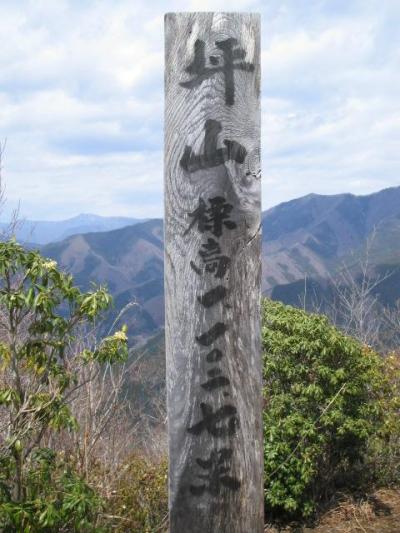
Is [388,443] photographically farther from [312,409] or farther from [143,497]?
[143,497]

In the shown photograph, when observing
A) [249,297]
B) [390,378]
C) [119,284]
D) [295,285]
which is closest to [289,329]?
[390,378]

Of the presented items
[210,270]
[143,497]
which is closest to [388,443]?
[143,497]

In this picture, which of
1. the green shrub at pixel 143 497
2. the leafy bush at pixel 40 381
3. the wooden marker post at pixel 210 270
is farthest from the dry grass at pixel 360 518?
the wooden marker post at pixel 210 270

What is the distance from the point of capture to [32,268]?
9.24 feet

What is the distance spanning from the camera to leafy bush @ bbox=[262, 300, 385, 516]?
4570 mm

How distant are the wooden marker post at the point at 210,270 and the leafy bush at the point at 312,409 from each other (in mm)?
2912

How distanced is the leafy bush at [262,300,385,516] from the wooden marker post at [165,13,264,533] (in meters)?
2.91

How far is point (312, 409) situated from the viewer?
4.86 meters

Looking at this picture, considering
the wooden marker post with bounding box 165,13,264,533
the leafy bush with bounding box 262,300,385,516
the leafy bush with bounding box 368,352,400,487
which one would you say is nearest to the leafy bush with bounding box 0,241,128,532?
the wooden marker post with bounding box 165,13,264,533

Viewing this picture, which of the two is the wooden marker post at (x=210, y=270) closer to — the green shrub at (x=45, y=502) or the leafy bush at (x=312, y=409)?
the green shrub at (x=45, y=502)

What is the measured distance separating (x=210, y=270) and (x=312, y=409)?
357cm

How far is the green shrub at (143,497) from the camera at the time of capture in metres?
4.45

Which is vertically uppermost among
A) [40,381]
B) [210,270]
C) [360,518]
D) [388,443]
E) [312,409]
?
[210,270]

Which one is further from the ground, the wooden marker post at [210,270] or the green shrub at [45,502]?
the wooden marker post at [210,270]
